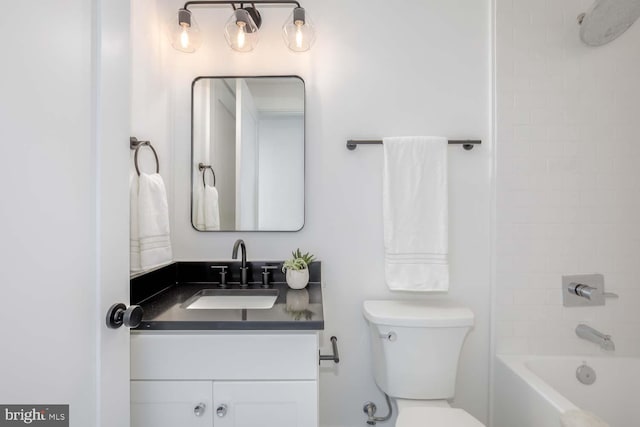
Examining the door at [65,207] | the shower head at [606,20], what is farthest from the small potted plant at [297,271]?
the shower head at [606,20]

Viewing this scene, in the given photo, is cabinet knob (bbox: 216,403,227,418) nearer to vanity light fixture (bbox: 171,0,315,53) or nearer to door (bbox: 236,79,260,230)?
door (bbox: 236,79,260,230)

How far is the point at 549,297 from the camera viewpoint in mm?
1603

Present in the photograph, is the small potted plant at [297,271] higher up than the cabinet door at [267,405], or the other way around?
the small potted plant at [297,271]

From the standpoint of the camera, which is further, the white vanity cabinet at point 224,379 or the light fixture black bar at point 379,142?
the light fixture black bar at point 379,142

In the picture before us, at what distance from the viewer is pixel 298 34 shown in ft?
4.92

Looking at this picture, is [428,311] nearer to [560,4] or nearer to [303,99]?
[303,99]

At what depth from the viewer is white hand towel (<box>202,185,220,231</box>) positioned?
65.6 inches

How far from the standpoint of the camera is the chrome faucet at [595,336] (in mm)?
1467

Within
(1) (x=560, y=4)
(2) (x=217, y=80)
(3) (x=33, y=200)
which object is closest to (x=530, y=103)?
(1) (x=560, y=4)

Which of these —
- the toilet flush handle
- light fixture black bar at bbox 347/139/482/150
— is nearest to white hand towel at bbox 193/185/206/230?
light fixture black bar at bbox 347/139/482/150

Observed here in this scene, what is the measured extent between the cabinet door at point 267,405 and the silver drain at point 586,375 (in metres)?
Result: 1.32

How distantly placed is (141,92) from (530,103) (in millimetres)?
1840

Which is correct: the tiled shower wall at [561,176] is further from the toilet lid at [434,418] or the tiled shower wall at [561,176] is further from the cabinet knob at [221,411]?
the cabinet knob at [221,411]

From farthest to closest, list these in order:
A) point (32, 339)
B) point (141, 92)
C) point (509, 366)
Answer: point (509, 366), point (141, 92), point (32, 339)
